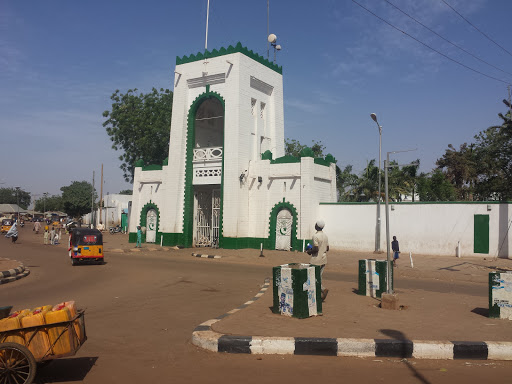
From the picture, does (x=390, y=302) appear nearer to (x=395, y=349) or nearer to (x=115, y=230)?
(x=395, y=349)

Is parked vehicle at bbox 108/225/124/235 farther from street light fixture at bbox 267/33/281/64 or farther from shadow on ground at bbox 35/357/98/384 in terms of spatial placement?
shadow on ground at bbox 35/357/98/384

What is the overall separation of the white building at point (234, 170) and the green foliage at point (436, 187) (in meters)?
14.2

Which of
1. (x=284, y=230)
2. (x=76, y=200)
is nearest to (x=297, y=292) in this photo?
(x=284, y=230)

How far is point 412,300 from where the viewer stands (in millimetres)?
9672

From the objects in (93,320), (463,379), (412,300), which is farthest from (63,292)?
(463,379)

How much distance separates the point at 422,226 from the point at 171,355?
64.4 ft

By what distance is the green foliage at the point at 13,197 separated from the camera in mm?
127700

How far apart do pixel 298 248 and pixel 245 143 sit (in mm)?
6856

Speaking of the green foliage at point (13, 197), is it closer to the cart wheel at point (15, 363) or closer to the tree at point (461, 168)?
the tree at point (461, 168)

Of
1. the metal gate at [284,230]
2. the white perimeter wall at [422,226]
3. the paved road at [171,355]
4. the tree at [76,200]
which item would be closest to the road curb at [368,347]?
the paved road at [171,355]

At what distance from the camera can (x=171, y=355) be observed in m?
5.65

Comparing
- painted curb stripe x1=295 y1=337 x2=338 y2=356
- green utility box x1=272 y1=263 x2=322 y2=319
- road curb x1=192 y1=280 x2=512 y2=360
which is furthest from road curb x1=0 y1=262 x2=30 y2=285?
painted curb stripe x1=295 y1=337 x2=338 y2=356

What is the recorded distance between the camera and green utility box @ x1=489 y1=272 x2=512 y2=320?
7.61 m

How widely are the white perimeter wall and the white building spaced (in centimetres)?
173
